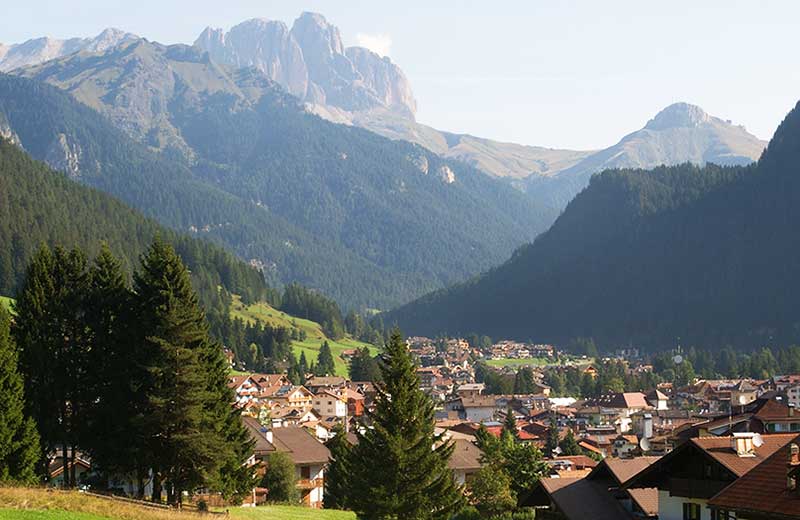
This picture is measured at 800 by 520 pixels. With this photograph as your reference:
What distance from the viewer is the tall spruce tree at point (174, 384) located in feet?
156

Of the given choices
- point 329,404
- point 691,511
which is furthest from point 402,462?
point 329,404

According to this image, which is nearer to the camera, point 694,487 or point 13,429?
point 694,487

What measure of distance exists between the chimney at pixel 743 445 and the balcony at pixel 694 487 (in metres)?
1.20

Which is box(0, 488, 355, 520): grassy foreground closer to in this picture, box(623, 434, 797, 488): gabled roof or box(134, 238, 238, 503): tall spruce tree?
box(134, 238, 238, 503): tall spruce tree

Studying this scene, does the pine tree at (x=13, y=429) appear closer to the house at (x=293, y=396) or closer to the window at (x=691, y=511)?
the window at (x=691, y=511)

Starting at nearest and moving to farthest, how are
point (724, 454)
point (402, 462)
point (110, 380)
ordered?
point (724, 454) → point (402, 462) → point (110, 380)

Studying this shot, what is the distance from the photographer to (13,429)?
44062 mm

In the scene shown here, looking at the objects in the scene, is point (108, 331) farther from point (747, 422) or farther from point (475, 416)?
point (475, 416)

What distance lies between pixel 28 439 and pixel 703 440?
89.7 ft

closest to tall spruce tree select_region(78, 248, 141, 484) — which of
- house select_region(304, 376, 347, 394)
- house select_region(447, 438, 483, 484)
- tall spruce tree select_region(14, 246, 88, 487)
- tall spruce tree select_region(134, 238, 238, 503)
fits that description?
tall spruce tree select_region(14, 246, 88, 487)

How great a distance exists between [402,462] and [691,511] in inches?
614

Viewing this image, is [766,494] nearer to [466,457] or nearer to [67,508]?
[67,508]

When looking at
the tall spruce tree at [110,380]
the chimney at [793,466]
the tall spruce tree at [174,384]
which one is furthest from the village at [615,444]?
the tall spruce tree at [174,384]

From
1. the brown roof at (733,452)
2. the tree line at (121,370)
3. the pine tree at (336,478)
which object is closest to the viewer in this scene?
the brown roof at (733,452)
